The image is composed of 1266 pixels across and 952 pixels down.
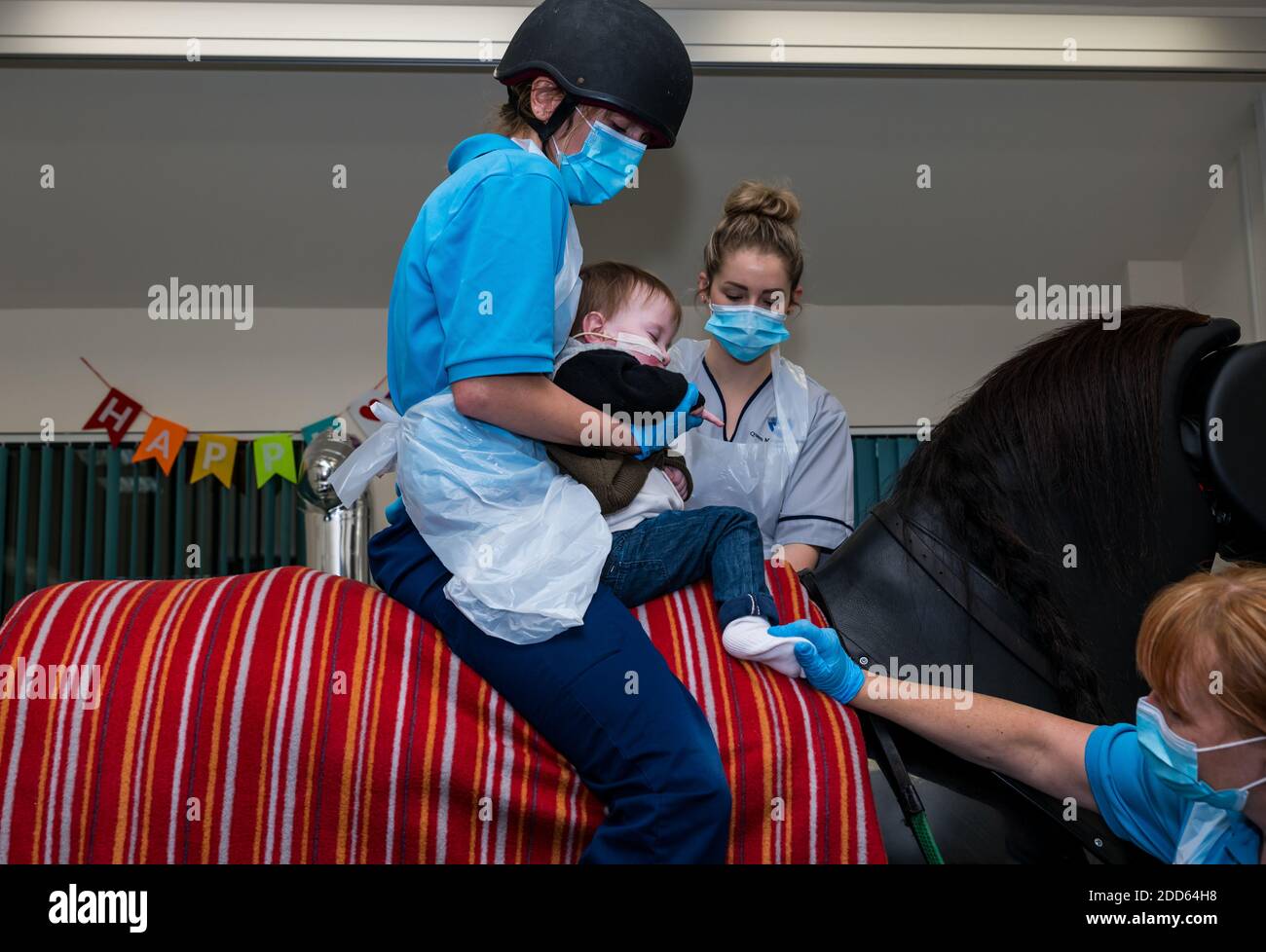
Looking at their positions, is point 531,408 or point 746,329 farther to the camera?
point 746,329

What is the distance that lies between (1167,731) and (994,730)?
0.59 ft

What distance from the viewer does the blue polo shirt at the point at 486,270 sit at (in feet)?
4.13

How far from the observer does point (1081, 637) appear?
1.39 metres

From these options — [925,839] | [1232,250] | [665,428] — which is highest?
[1232,250]


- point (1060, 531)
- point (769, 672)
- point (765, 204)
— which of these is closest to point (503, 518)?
point (769, 672)

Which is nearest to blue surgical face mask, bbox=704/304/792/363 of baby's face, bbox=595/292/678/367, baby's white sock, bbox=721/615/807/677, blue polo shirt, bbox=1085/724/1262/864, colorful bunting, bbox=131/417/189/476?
baby's face, bbox=595/292/678/367

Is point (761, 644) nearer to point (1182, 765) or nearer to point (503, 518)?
point (503, 518)

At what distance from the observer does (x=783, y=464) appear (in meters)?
2.07

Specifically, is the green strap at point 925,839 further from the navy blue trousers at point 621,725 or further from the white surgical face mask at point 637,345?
the white surgical face mask at point 637,345

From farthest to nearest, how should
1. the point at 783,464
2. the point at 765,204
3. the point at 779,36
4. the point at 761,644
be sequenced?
the point at 779,36
the point at 765,204
the point at 783,464
the point at 761,644

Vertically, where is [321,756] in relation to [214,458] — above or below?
below

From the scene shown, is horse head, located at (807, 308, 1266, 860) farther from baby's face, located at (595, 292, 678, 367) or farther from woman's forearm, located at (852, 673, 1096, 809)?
baby's face, located at (595, 292, 678, 367)

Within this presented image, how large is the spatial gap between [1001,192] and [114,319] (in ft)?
10.8
